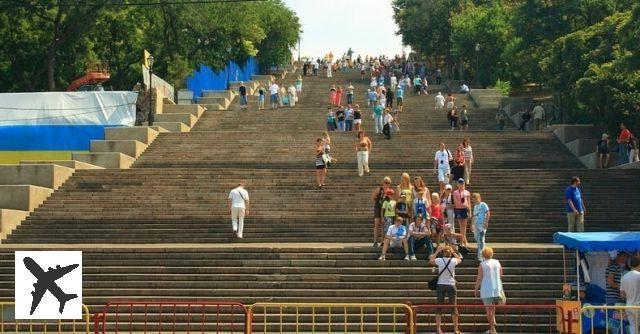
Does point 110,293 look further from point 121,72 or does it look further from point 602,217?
point 121,72

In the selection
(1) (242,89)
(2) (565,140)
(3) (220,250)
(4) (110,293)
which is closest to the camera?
(4) (110,293)

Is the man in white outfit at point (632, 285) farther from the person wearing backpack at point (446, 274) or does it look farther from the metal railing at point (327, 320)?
the metal railing at point (327, 320)

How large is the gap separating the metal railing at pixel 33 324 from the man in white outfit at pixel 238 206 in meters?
6.84

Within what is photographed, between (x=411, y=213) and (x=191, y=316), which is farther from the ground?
(x=411, y=213)

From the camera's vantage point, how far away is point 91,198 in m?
33.0

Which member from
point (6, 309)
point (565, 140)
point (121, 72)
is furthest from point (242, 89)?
point (6, 309)

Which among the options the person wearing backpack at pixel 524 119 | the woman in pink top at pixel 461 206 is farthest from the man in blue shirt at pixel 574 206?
the person wearing backpack at pixel 524 119

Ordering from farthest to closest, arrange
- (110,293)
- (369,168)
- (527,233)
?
(369,168), (527,233), (110,293)

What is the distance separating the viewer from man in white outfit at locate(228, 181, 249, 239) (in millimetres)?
27984

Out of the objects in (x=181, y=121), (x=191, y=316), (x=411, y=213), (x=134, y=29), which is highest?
(x=134, y=29)

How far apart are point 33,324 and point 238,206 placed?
28.3 ft

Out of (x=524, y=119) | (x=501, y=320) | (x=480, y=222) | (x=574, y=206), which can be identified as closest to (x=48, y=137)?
(x=524, y=119)

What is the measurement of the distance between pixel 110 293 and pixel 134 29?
37.9 meters

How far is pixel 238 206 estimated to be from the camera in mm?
28141
